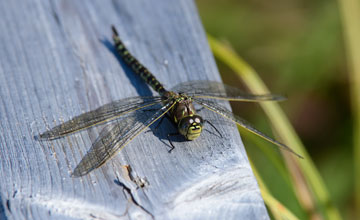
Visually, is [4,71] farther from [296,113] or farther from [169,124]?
[296,113]

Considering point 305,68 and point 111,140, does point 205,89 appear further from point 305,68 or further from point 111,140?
point 305,68

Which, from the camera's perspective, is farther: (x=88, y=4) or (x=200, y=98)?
(x=88, y=4)

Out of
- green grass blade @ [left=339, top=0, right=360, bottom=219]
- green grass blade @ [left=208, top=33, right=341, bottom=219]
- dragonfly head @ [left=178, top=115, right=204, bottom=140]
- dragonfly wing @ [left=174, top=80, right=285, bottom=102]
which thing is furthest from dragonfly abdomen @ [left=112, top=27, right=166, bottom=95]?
green grass blade @ [left=339, top=0, right=360, bottom=219]

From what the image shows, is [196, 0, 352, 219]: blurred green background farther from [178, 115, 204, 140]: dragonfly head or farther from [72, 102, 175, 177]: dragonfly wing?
[72, 102, 175, 177]: dragonfly wing

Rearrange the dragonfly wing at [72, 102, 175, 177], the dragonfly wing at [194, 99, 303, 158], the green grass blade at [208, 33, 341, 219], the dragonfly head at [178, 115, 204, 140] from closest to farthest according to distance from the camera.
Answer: the dragonfly wing at [72, 102, 175, 177]
the dragonfly head at [178, 115, 204, 140]
the dragonfly wing at [194, 99, 303, 158]
the green grass blade at [208, 33, 341, 219]

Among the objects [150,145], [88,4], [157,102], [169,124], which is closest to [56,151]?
[150,145]

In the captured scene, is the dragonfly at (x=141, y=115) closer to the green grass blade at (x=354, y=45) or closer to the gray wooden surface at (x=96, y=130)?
the gray wooden surface at (x=96, y=130)
